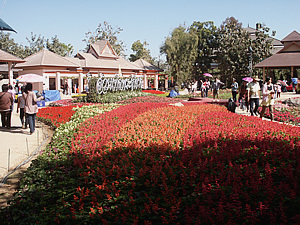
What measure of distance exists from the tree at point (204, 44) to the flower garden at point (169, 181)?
145ft

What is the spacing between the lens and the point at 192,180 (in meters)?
4.00

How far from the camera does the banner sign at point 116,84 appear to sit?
66.0 feet

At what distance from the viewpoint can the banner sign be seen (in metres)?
20.1

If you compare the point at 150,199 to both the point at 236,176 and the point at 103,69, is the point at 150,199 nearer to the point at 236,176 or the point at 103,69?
the point at 236,176

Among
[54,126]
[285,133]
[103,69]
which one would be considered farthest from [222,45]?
[285,133]

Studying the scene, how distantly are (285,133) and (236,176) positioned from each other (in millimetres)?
2974

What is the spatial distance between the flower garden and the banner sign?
547 inches

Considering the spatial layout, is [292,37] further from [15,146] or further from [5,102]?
[15,146]

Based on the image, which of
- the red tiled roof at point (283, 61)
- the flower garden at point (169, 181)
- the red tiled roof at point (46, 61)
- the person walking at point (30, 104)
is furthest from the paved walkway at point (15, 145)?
the red tiled roof at point (283, 61)

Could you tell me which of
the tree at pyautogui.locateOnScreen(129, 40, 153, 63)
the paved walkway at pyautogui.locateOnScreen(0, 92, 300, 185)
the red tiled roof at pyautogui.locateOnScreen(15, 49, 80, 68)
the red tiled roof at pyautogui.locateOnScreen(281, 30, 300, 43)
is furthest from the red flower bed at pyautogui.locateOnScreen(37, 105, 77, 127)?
the tree at pyautogui.locateOnScreen(129, 40, 153, 63)

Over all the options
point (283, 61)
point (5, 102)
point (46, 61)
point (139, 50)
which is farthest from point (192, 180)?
point (139, 50)

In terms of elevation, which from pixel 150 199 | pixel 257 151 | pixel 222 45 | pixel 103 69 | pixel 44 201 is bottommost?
pixel 44 201

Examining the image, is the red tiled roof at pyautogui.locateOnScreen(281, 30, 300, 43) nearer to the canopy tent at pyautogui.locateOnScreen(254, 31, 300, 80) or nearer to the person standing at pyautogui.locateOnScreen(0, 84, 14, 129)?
the canopy tent at pyautogui.locateOnScreen(254, 31, 300, 80)

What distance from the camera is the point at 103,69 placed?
130 feet
